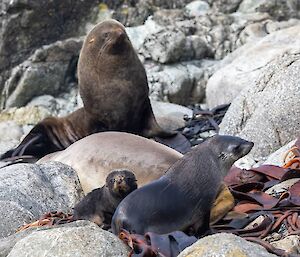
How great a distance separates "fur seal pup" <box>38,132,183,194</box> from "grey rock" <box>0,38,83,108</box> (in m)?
8.29

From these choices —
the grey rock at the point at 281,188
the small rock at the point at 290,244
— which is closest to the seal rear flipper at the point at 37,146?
the grey rock at the point at 281,188

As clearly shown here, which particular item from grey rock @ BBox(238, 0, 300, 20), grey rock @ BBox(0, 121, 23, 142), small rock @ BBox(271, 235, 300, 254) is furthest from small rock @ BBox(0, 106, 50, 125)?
small rock @ BBox(271, 235, 300, 254)

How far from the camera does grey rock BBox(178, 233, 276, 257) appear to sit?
130 inches

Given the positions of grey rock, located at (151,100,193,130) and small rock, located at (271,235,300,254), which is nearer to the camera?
small rock, located at (271,235,300,254)

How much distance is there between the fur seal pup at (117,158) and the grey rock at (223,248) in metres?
2.56

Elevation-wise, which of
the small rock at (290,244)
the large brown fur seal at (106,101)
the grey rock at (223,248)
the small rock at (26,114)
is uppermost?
the grey rock at (223,248)

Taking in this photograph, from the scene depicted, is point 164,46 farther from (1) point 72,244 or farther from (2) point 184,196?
(1) point 72,244

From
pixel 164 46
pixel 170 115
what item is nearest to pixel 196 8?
pixel 164 46

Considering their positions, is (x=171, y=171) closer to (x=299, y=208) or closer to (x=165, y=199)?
(x=165, y=199)

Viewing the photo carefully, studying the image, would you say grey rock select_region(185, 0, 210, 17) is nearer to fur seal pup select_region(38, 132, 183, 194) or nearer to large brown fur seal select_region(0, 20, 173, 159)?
large brown fur seal select_region(0, 20, 173, 159)

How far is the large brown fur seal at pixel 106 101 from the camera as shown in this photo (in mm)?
8711

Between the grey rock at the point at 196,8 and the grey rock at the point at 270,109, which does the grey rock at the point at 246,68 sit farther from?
the grey rock at the point at 196,8

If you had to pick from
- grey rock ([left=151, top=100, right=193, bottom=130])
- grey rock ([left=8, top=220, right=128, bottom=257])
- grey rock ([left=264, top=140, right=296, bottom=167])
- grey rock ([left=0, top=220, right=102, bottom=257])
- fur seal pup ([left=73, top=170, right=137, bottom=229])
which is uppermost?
grey rock ([left=8, top=220, right=128, bottom=257])

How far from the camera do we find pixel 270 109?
7312 mm
